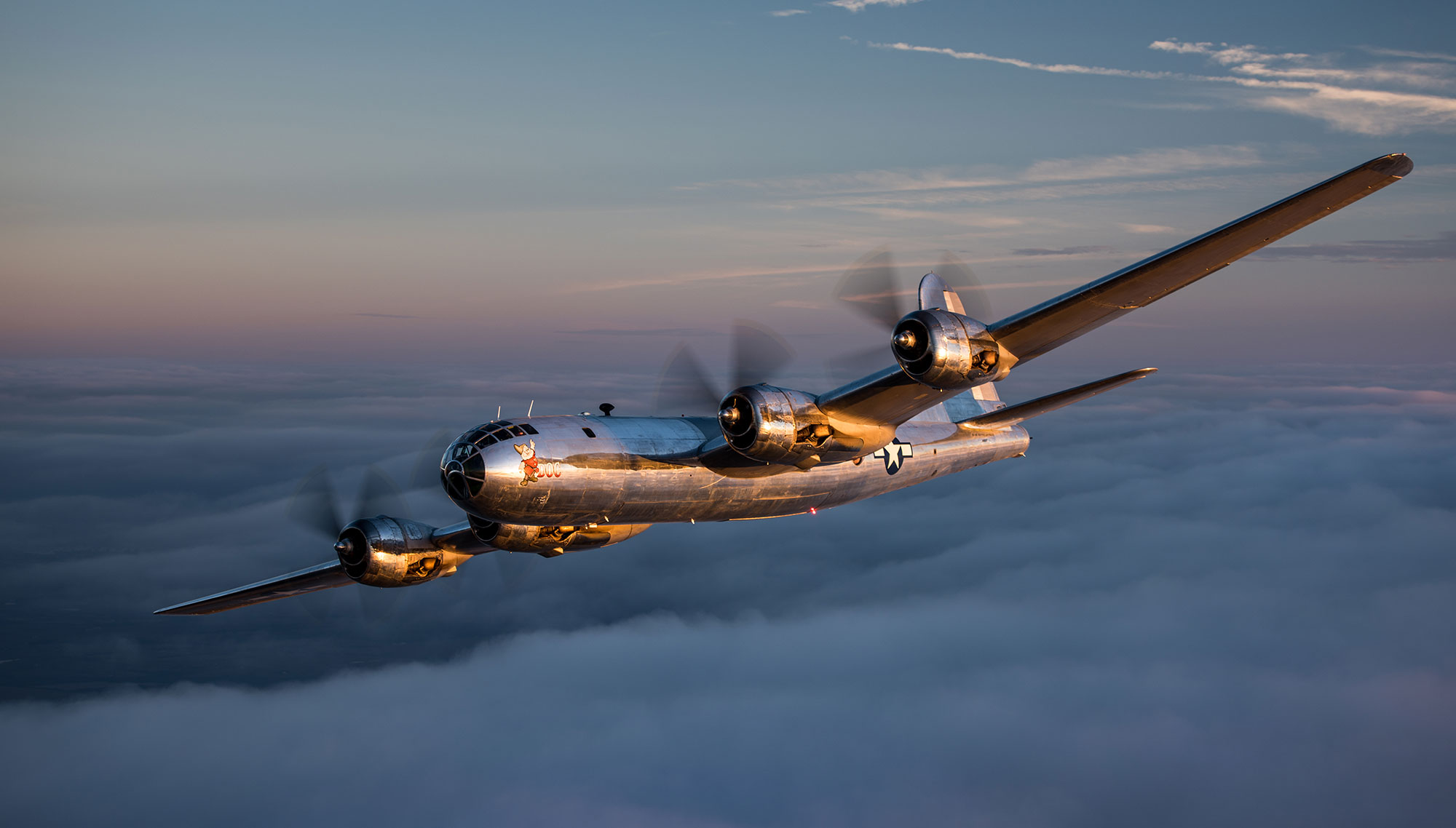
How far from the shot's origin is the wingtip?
22.4 metres

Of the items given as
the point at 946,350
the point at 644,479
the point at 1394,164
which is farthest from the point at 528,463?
the point at 1394,164

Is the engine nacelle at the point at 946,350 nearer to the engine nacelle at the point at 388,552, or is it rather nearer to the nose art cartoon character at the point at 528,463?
the nose art cartoon character at the point at 528,463

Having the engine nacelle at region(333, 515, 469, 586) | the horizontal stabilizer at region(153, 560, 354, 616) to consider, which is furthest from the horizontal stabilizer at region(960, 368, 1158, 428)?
the horizontal stabilizer at region(153, 560, 354, 616)

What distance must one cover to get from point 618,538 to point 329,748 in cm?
18462

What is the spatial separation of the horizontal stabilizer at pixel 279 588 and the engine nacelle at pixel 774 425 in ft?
69.2

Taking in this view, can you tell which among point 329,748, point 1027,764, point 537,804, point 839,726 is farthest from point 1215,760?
point 329,748

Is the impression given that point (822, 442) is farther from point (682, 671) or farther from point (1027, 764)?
point (682, 671)

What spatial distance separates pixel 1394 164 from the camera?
2255 centimetres

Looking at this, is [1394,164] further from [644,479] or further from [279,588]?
[279,588]

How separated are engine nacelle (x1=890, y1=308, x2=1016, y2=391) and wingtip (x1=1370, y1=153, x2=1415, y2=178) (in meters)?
9.54

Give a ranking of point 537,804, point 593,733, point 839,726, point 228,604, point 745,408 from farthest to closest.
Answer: point 839,726, point 593,733, point 537,804, point 228,604, point 745,408

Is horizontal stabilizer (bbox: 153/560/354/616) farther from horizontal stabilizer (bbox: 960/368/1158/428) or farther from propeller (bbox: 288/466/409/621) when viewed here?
horizontal stabilizer (bbox: 960/368/1158/428)

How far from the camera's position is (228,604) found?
4259 centimetres

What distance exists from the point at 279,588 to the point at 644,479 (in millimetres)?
21744
